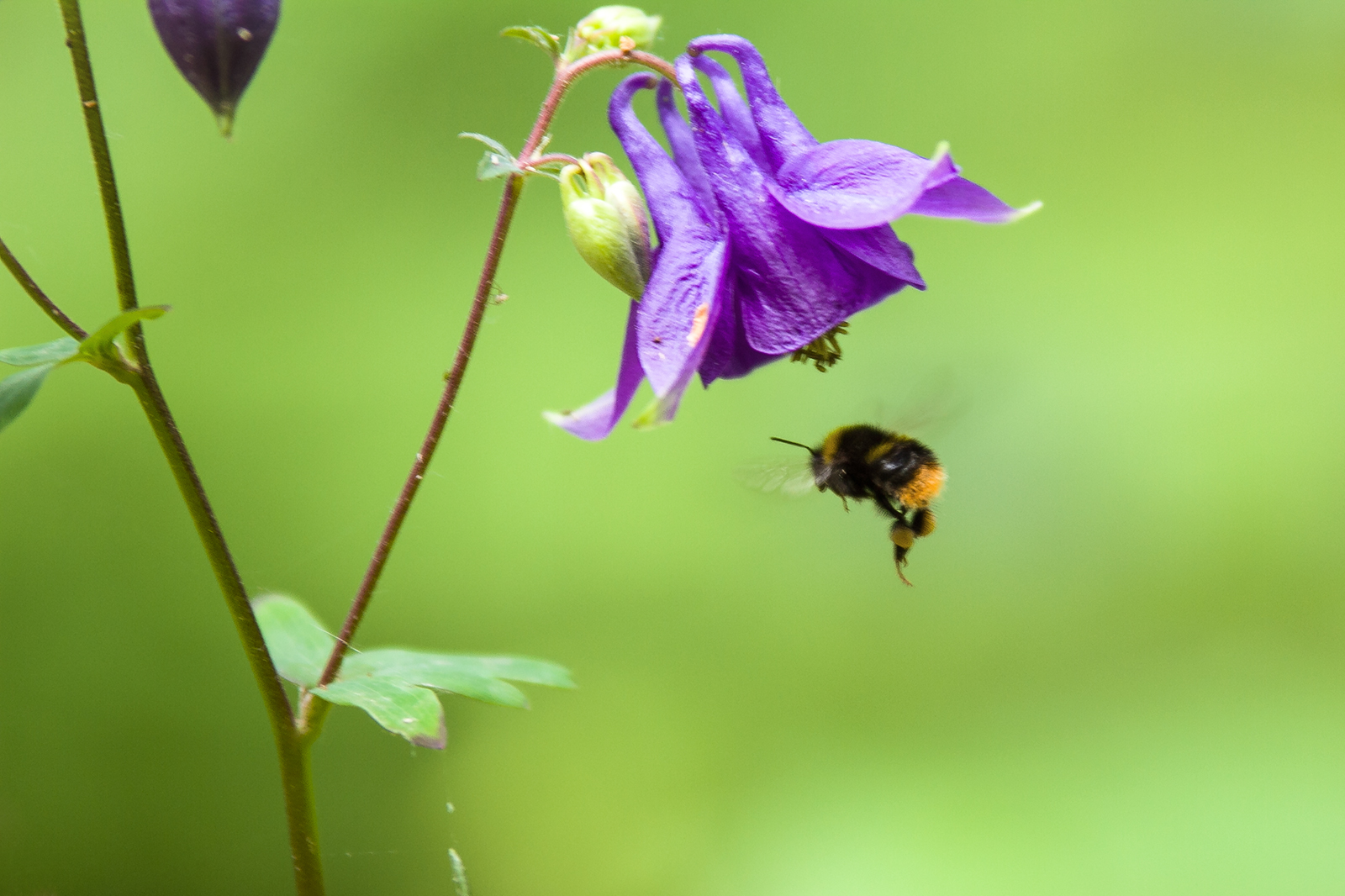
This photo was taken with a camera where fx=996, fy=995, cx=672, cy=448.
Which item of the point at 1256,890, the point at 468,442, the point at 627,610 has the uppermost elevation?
the point at 468,442

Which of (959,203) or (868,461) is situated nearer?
(959,203)

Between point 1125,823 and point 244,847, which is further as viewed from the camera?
point 1125,823

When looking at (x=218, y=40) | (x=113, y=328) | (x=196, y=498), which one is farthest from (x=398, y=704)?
(x=218, y=40)

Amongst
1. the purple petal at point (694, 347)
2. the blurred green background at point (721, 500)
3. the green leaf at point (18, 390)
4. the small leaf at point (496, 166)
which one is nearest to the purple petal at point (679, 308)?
the purple petal at point (694, 347)

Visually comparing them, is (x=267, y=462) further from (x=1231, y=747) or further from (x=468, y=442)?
(x=1231, y=747)

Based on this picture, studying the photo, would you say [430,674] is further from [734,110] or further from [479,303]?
[734,110]

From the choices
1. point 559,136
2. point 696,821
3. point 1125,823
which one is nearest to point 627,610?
point 696,821
